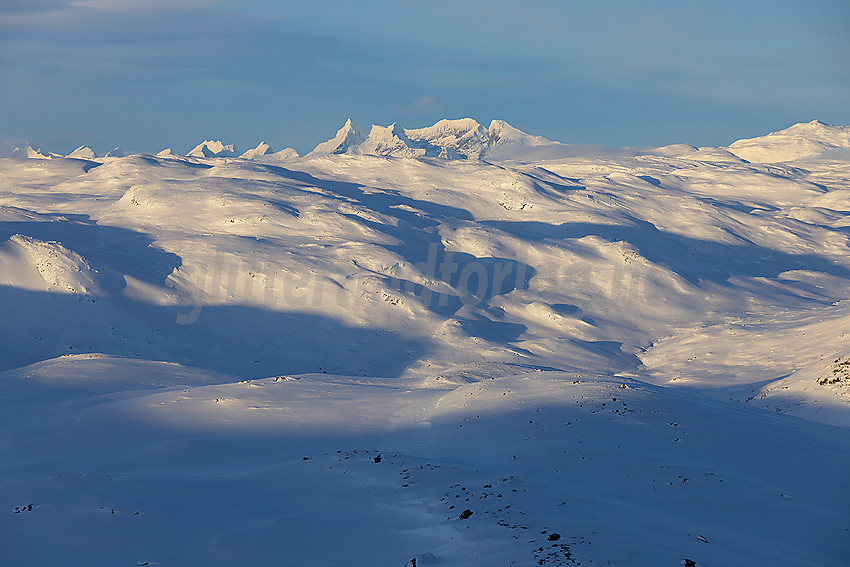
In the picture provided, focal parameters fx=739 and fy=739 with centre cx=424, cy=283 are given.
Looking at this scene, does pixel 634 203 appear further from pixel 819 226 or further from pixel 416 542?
pixel 416 542

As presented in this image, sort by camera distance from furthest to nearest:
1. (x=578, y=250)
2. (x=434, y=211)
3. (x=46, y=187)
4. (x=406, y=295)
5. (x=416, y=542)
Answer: (x=46, y=187)
(x=434, y=211)
(x=578, y=250)
(x=406, y=295)
(x=416, y=542)

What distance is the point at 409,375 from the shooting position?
52094mm

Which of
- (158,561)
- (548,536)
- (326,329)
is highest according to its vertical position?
(548,536)

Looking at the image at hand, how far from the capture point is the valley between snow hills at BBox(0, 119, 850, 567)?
16500 millimetres

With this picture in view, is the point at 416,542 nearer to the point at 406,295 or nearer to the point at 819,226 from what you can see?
the point at 406,295

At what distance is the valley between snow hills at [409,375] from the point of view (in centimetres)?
1650

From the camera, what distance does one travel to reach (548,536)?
47.3ft

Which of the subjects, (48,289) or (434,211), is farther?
(434,211)

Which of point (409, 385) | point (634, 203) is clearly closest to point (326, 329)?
point (409, 385)

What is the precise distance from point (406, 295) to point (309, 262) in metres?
9.59

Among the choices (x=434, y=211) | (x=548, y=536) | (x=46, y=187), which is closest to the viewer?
(x=548, y=536)

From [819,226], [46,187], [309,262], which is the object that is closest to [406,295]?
[309,262]

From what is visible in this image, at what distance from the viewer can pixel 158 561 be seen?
14898mm

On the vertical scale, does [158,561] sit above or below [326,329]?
above
